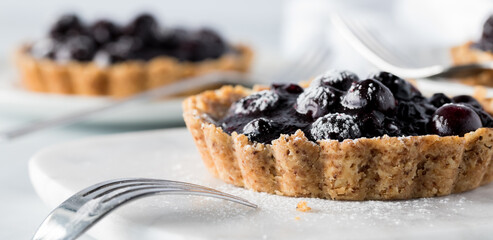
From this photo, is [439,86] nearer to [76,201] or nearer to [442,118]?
[442,118]

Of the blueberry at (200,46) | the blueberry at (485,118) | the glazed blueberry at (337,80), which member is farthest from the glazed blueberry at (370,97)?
the blueberry at (200,46)

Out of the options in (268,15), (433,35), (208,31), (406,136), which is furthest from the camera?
(268,15)

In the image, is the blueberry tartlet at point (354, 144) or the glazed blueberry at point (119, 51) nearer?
the blueberry tartlet at point (354, 144)

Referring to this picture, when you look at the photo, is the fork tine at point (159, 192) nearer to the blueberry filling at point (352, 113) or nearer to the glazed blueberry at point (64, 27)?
the blueberry filling at point (352, 113)

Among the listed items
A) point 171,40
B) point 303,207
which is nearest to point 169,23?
point 171,40

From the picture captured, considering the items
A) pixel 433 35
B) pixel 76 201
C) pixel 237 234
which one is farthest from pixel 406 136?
pixel 433 35

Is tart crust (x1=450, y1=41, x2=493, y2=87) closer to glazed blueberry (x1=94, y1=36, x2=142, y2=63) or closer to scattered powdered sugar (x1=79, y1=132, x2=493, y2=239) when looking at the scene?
scattered powdered sugar (x1=79, y1=132, x2=493, y2=239)

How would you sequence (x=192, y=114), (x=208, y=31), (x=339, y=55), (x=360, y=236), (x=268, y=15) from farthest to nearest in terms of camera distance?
(x=268, y=15) → (x=339, y=55) → (x=208, y=31) → (x=192, y=114) → (x=360, y=236)
